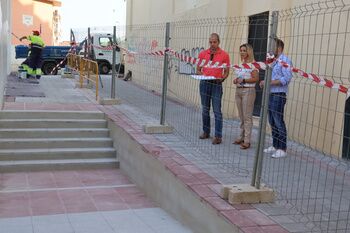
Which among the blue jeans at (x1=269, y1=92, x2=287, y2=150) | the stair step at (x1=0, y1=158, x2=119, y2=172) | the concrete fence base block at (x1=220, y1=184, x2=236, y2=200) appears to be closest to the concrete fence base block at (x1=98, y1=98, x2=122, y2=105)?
the stair step at (x1=0, y1=158, x2=119, y2=172)

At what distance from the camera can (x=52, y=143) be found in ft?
26.4

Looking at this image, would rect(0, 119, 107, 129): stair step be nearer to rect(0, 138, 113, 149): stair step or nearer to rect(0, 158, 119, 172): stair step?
rect(0, 138, 113, 149): stair step

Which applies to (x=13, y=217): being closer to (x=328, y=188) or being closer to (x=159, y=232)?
(x=159, y=232)

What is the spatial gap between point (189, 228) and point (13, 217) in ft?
6.55

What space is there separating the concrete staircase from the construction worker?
266 inches

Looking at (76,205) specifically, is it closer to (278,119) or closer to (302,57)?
(278,119)

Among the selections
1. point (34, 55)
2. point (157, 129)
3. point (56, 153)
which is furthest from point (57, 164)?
point (34, 55)

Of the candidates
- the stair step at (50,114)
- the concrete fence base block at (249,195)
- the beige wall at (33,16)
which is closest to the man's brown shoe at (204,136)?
the stair step at (50,114)

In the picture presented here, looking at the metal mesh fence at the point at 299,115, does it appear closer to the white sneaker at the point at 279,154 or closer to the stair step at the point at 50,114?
the white sneaker at the point at 279,154

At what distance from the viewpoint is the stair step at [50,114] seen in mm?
8430

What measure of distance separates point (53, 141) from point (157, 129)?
1.92 metres

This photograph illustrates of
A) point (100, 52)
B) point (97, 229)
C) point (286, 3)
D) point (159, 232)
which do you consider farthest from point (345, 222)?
point (100, 52)

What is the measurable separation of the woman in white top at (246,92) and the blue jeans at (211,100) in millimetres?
294

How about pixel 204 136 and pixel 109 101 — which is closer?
pixel 204 136
